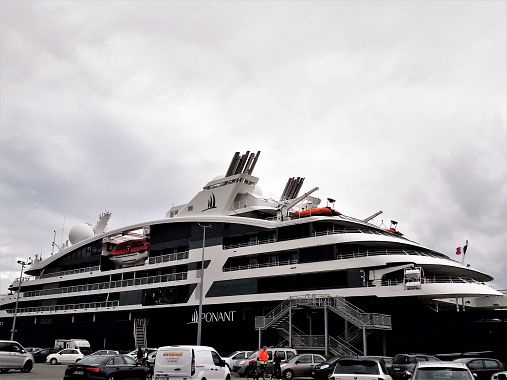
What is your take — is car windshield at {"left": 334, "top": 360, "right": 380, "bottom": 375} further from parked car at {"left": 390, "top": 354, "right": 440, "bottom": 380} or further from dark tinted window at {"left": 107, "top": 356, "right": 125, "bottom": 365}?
parked car at {"left": 390, "top": 354, "right": 440, "bottom": 380}

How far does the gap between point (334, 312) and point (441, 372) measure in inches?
880

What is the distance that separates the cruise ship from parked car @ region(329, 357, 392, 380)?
18035 millimetres

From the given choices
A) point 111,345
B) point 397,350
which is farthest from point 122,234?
point 397,350

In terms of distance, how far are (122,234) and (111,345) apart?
1161 cm

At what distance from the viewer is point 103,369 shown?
1825 centimetres

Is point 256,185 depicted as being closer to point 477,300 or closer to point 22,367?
point 477,300

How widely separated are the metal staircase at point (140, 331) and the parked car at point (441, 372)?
38.2 meters

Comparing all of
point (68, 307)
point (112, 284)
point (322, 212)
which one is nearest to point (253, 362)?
point (322, 212)

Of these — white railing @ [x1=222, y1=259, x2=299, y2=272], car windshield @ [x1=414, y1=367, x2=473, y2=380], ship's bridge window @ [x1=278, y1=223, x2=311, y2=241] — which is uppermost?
ship's bridge window @ [x1=278, y1=223, x2=311, y2=241]

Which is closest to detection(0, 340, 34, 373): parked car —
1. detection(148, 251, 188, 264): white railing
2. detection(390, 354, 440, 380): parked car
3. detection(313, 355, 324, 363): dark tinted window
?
detection(313, 355, 324, 363): dark tinted window

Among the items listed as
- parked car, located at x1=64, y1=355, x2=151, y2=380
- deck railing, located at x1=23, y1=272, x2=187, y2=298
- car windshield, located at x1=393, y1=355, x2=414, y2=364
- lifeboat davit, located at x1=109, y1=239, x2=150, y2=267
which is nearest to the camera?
parked car, located at x1=64, y1=355, x2=151, y2=380

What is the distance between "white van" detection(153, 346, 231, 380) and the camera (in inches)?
657

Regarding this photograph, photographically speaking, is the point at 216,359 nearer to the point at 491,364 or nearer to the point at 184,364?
the point at 184,364

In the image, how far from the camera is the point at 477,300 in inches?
1433
